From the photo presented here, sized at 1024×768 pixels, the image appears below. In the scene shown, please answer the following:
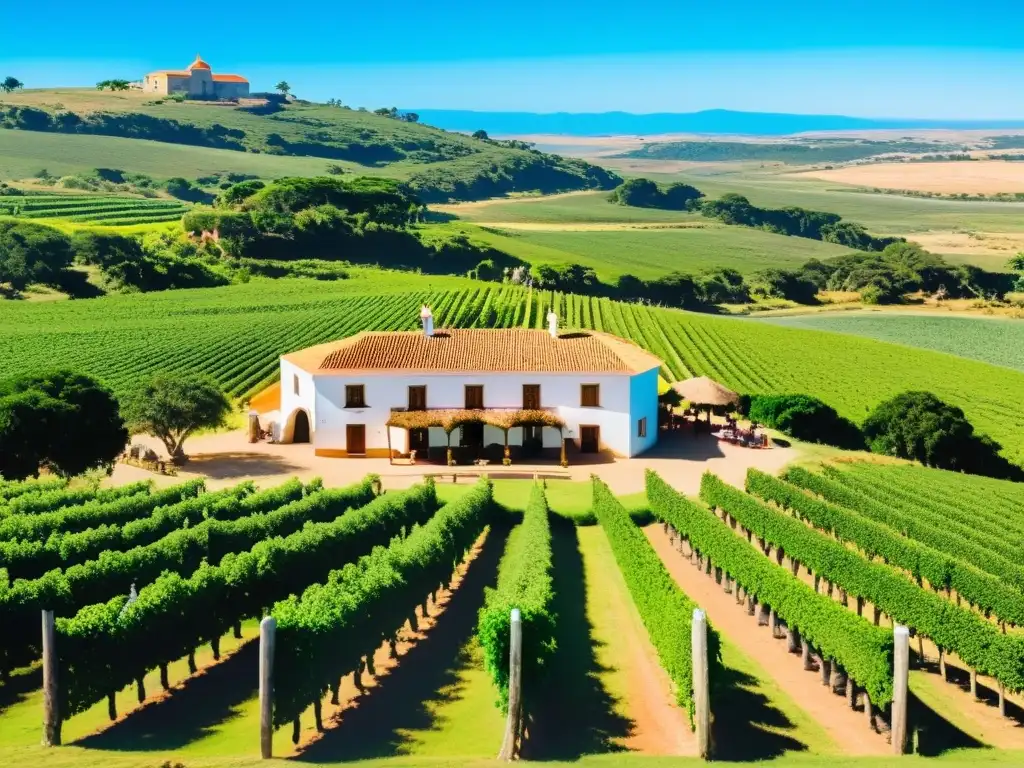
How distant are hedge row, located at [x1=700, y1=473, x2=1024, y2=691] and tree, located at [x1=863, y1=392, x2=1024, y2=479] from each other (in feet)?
63.7

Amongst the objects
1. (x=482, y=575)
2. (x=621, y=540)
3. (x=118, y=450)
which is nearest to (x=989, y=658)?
(x=621, y=540)

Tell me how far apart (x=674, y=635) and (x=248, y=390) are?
135 feet

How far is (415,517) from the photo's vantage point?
33.2m

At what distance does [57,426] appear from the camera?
3925cm

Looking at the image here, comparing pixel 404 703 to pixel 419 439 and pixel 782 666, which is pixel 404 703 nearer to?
pixel 782 666

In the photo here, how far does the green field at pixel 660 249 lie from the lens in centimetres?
14050

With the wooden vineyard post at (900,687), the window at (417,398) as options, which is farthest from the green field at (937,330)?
the wooden vineyard post at (900,687)

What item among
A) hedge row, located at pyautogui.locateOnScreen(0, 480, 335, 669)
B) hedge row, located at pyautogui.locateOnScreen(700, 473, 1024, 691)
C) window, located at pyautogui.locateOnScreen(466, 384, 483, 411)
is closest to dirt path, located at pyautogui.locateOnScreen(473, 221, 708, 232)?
window, located at pyautogui.locateOnScreen(466, 384, 483, 411)

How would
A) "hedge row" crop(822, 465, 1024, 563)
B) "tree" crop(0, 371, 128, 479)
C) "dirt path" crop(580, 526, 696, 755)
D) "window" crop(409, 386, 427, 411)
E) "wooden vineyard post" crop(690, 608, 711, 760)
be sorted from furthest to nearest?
"window" crop(409, 386, 427, 411)
"tree" crop(0, 371, 128, 479)
"hedge row" crop(822, 465, 1024, 563)
"dirt path" crop(580, 526, 696, 755)
"wooden vineyard post" crop(690, 608, 711, 760)

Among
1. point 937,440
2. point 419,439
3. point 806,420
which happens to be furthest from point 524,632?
point 937,440

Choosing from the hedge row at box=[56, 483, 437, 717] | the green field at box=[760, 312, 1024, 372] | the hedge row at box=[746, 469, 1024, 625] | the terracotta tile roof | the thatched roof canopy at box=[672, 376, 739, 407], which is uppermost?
the terracotta tile roof

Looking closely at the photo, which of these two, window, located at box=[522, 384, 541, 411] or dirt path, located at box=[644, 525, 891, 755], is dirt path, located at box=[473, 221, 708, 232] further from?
dirt path, located at box=[644, 525, 891, 755]

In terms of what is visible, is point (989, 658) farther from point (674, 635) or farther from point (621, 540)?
point (621, 540)

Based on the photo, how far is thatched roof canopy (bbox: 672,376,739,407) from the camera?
4900 centimetres
